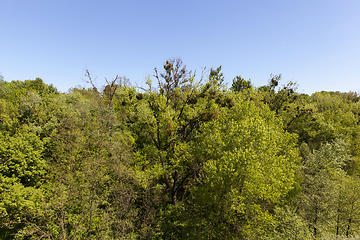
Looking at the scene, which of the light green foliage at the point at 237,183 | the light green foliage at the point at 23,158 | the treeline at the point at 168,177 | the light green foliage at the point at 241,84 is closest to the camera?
the light green foliage at the point at 237,183

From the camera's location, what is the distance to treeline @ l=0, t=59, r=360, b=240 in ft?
43.7

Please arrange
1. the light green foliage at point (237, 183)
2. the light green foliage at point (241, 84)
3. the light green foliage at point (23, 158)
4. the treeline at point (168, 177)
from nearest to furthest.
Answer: the light green foliage at point (237, 183) < the treeline at point (168, 177) < the light green foliage at point (23, 158) < the light green foliage at point (241, 84)

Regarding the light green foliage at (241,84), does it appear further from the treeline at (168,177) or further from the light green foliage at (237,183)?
the light green foliage at (237,183)

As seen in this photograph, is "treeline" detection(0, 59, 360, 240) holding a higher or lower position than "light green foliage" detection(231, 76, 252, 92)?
lower

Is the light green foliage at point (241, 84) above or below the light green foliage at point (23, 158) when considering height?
above

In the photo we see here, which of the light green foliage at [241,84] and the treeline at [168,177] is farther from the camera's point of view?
the light green foliage at [241,84]

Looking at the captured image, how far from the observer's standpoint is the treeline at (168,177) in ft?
43.7

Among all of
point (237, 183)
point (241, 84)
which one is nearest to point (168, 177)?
point (237, 183)

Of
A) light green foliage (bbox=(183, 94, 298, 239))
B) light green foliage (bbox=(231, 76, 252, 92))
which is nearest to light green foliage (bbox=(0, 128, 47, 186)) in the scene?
light green foliage (bbox=(183, 94, 298, 239))

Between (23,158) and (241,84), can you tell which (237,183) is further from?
(241,84)

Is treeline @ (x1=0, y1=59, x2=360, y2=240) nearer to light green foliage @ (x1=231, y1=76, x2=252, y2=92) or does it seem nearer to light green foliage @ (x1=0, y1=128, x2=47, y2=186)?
light green foliage @ (x1=0, y1=128, x2=47, y2=186)

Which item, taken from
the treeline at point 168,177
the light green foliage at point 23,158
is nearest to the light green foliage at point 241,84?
the treeline at point 168,177

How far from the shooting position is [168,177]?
21.9m

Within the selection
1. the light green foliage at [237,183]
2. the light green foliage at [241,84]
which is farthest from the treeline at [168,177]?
the light green foliage at [241,84]
